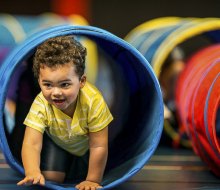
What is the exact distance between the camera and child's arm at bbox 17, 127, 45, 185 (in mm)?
2076

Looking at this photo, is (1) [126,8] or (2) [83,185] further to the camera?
(1) [126,8]

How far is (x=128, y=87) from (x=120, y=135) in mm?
276

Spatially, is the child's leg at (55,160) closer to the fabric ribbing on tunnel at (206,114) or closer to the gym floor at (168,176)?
the gym floor at (168,176)

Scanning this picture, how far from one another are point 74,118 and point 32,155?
233 mm

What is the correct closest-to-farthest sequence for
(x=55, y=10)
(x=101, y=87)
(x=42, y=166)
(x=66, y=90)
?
(x=66, y=90) → (x=42, y=166) → (x=101, y=87) → (x=55, y=10)

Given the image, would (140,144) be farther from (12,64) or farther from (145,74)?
(12,64)

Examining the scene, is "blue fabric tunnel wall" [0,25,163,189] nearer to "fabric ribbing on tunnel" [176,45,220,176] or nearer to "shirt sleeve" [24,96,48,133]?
"shirt sleeve" [24,96,48,133]

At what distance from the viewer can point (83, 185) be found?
2168 millimetres

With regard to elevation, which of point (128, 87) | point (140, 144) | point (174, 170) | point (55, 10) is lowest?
point (174, 170)

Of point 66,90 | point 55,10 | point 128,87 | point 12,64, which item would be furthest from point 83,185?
point 55,10

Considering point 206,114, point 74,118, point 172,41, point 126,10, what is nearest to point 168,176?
point 206,114

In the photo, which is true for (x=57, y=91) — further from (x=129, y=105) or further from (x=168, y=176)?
(x=129, y=105)

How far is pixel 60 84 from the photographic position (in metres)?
2.11

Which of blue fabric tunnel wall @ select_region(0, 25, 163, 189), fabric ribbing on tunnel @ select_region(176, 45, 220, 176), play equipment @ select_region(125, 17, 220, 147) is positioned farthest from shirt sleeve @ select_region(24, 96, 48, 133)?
play equipment @ select_region(125, 17, 220, 147)
